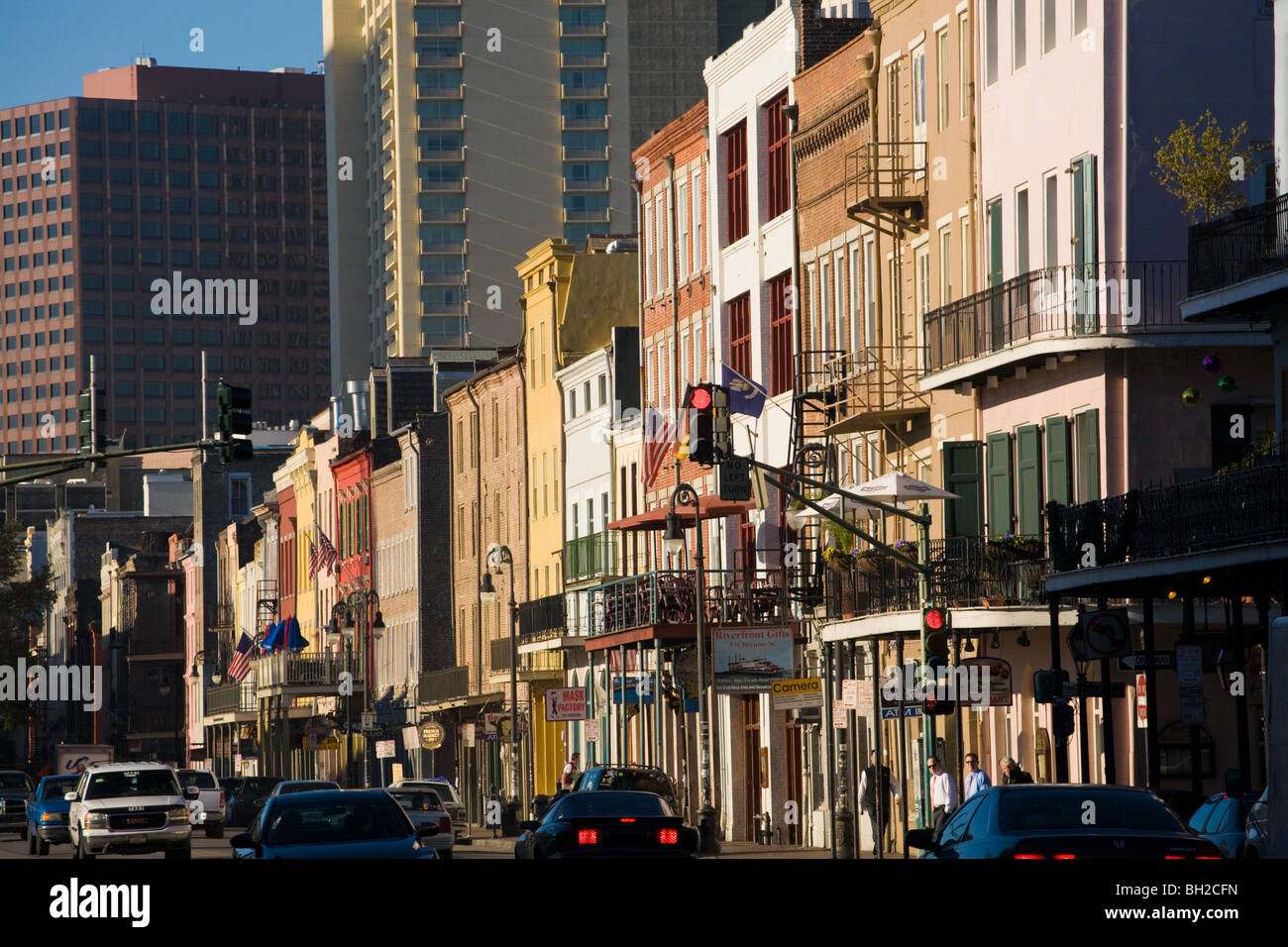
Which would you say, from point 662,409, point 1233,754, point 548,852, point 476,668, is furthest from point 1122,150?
point 476,668

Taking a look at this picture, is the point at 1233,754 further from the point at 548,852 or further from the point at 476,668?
the point at 476,668

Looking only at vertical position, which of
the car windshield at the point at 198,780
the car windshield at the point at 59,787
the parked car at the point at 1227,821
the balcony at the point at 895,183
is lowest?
the car windshield at the point at 198,780

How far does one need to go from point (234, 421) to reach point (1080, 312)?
39.1 feet

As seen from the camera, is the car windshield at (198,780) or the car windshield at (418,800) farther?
the car windshield at (198,780)

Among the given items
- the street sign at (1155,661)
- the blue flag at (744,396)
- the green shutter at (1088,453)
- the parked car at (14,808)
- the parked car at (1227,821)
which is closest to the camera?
the parked car at (1227,821)

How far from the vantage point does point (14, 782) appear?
6675cm

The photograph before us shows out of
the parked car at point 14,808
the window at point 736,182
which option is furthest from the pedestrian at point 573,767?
the parked car at point 14,808

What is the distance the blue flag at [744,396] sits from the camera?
5259 cm

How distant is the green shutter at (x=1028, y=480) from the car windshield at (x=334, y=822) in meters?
17.6

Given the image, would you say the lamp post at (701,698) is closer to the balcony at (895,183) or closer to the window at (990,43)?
the balcony at (895,183)

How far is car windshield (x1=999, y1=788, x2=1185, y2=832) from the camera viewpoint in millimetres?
19047

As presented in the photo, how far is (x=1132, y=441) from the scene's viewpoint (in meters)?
38.4
